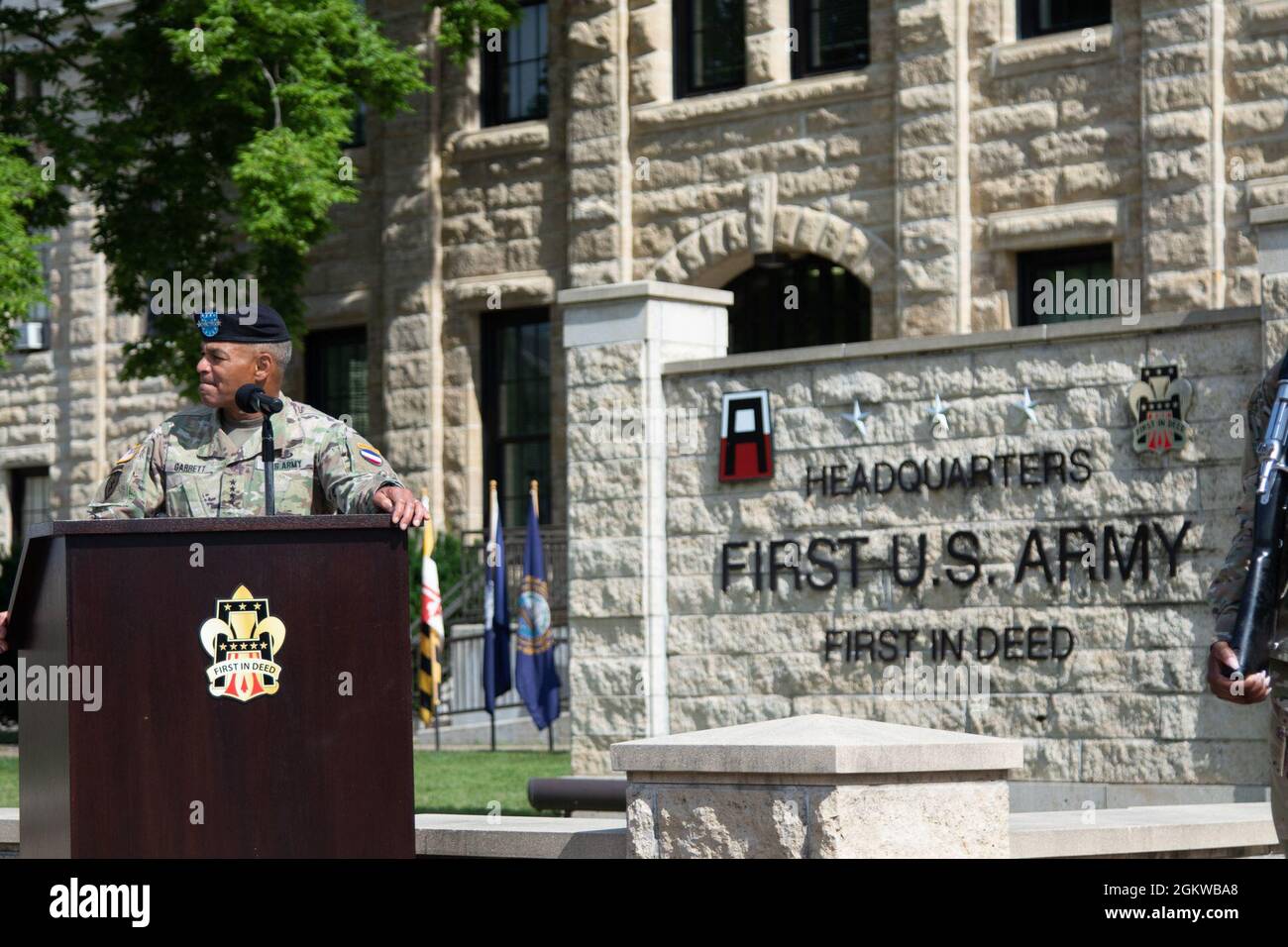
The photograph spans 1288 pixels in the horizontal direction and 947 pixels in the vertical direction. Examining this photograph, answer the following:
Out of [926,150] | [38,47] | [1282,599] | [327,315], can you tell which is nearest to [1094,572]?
[1282,599]

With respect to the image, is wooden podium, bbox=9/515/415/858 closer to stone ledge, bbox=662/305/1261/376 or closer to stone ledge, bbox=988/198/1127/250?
stone ledge, bbox=662/305/1261/376

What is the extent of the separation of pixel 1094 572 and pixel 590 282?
11141mm

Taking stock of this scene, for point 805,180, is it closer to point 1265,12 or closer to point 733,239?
point 733,239

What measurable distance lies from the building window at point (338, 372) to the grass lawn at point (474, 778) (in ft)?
22.4

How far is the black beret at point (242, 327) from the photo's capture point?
7066 millimetres

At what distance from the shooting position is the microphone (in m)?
6.76

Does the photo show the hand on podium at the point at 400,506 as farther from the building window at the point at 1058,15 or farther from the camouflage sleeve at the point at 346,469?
the building window at the point at 1058,15

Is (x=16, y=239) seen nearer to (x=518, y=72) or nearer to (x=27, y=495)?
(x=518, y=72)

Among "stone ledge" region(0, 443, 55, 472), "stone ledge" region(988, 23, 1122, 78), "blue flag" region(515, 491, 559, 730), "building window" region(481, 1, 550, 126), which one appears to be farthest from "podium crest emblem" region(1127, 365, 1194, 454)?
"stone ledge" region(0, 443, 55, 472)

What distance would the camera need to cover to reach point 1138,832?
360 inches

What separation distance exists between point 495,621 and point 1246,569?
1452 cm

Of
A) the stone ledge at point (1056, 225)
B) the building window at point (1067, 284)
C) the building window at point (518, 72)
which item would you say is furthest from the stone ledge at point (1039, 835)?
the building window at point (518, 72)

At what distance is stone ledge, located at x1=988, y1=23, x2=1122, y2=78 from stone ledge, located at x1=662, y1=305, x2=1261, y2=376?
22.4ft

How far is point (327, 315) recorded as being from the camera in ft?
84.5
